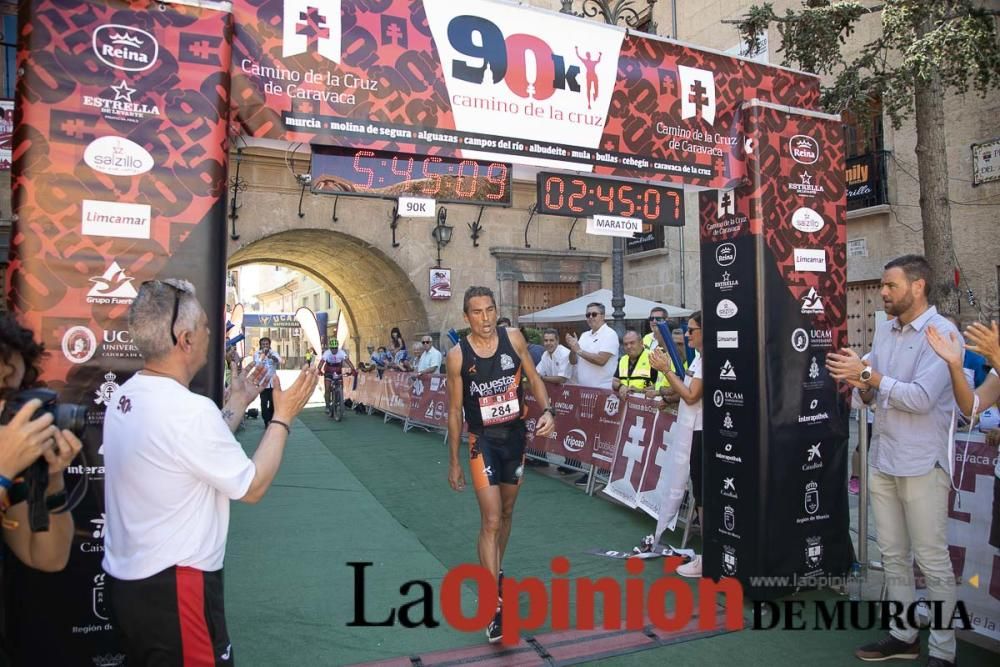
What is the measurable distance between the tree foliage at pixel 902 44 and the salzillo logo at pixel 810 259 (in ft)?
18.7

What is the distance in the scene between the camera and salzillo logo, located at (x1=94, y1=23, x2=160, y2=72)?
10.9 ft

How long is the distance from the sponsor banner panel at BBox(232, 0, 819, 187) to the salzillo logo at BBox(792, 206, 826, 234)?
1.65 feet

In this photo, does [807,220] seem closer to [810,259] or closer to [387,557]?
[810,259]

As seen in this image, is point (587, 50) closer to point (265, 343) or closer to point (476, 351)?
point (476, 351)

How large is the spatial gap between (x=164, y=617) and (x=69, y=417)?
2.27 ft

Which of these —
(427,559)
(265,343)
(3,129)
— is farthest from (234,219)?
(427,559)

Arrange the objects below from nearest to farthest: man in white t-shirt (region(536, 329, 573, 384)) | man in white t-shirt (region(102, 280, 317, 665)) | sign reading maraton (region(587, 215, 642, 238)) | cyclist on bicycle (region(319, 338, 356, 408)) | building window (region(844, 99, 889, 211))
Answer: man in white t-shirt (region(102, 280, 317, 665)) → sign reading maraton (region(587, 215, 642, 238)) → man in white t-shirt (region(536, 329, 573, 384)) → building window (region(844, 99, 889, 211)) → cyclist on bicycle (region(319, 338, 356, 408))

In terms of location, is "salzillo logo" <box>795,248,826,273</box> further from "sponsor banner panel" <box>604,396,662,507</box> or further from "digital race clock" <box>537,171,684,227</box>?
"sponsor banner panel" <box>604,396,662,507</box>

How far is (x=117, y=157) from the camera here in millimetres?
3338

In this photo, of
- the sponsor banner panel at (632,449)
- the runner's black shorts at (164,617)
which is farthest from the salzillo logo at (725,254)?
the runner's black shorts at (164,617)

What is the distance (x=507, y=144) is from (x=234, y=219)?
12731mm

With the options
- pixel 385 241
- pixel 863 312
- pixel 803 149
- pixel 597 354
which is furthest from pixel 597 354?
pixel 385 241

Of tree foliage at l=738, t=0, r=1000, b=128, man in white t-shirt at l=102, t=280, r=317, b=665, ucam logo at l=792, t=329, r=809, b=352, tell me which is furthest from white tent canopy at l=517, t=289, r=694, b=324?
man in white t-shirt at l=102, t=280, r=317, b=665

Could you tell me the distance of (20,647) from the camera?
124 inches
